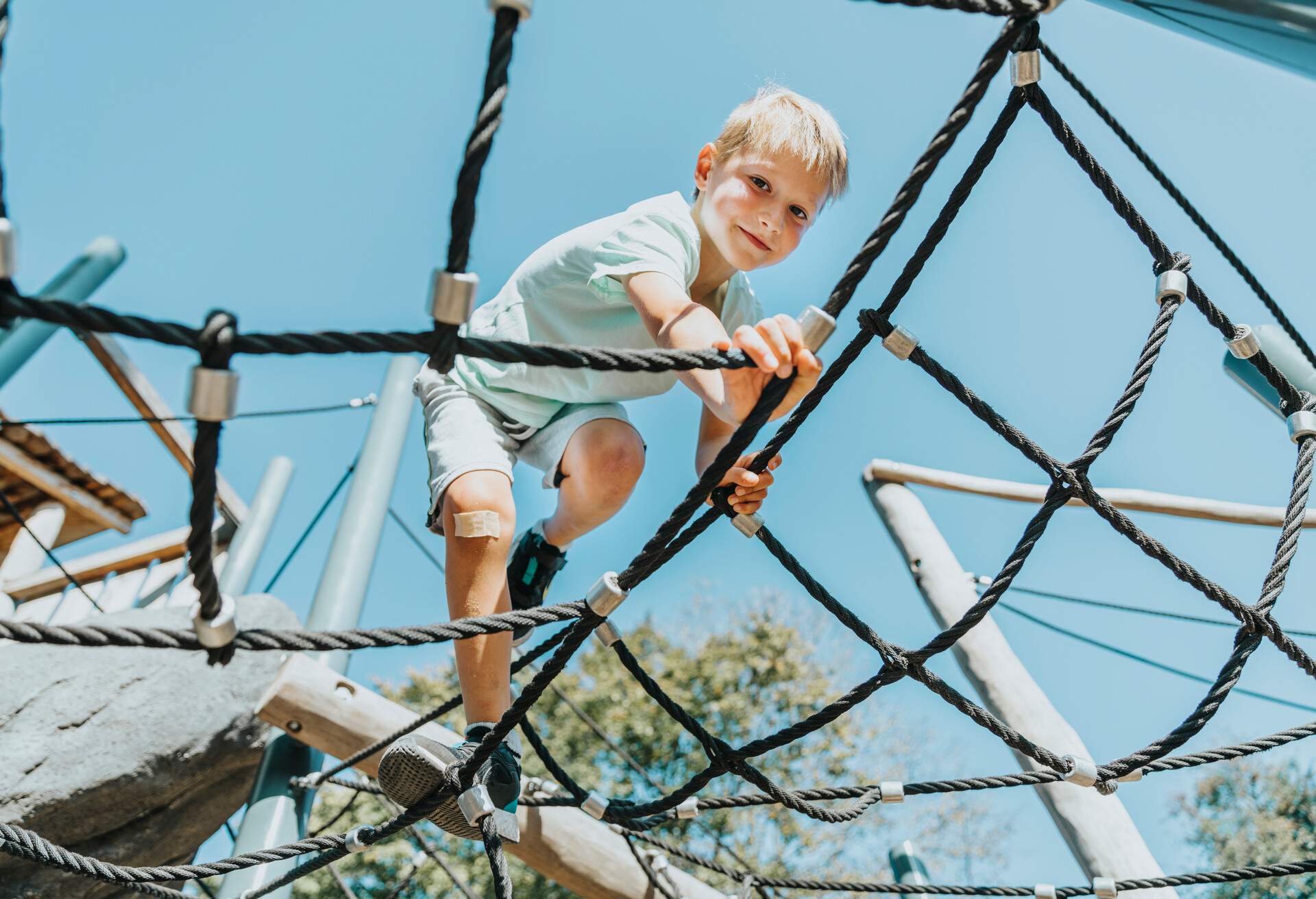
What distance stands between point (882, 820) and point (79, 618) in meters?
7.52

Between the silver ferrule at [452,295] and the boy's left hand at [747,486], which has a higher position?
the boy's left hand at [747,486]

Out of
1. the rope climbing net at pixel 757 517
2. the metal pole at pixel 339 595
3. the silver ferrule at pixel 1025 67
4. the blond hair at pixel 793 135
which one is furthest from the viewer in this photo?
the metal pole at pixel 339 595

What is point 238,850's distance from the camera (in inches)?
95.1

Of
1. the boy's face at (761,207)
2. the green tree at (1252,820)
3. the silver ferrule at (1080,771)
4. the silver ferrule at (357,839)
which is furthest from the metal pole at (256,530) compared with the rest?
the green tree at (1252,820)

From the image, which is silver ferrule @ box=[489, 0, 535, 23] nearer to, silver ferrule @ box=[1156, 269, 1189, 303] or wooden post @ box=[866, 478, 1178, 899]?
silver ferrule @ box=[1156, 269, 1189, 303]

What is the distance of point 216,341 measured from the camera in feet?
2.47

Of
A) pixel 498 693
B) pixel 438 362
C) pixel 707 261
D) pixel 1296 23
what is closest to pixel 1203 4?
pixel 1296 23

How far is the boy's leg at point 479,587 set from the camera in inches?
53.2

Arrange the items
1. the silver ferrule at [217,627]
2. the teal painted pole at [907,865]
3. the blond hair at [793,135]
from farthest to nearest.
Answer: the teal painted pole at [907,865], the blond hair at [793,135], the silver ferrule at [217,627]

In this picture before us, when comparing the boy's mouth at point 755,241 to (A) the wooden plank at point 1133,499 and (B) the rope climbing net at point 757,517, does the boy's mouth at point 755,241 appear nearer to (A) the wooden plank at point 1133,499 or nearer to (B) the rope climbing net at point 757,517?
(B) the rope climbing net at point 757,517

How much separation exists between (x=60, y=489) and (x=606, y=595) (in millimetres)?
4177

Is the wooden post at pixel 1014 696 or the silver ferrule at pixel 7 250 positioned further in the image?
the wooden post at pixel 1014 696

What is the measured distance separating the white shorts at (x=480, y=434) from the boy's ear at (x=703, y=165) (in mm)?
375

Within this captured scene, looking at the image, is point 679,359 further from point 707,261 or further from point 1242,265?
point 1242,265
